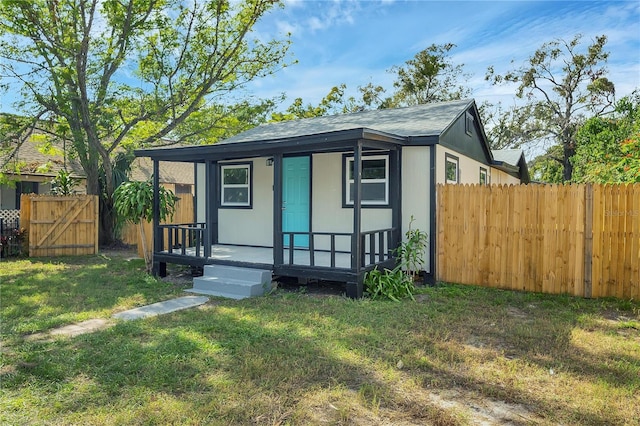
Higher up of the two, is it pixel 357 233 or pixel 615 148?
pixel 615 148

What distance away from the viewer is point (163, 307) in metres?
5.93

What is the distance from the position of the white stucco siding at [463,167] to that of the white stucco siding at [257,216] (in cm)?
366

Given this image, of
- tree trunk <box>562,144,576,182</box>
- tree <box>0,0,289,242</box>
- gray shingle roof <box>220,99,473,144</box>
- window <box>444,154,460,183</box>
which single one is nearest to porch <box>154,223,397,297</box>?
window <box>444,154,460,183</box>

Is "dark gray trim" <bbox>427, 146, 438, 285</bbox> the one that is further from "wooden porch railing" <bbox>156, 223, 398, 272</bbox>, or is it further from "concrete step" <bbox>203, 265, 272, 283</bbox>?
"concrete step" <bbox>203, 265, 272, 283</bbox>

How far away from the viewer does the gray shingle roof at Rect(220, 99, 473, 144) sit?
8141mm

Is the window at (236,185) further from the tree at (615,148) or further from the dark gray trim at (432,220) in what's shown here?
the tree at (615,148)

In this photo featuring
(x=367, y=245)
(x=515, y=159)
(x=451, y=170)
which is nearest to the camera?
(x=367, y=245)

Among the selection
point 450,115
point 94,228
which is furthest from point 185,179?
point 450,115

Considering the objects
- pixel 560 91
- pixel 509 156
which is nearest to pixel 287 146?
pixel 509 156

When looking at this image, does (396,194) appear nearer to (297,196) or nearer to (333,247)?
(333,247)

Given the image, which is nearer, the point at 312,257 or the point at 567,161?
the point at 312,257

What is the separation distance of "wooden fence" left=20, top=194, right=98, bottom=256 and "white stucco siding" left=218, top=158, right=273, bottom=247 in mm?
4524

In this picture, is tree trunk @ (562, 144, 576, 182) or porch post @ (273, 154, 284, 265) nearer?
porch post @ (273, 154, 284, 265)

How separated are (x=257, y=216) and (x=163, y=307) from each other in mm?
3971
